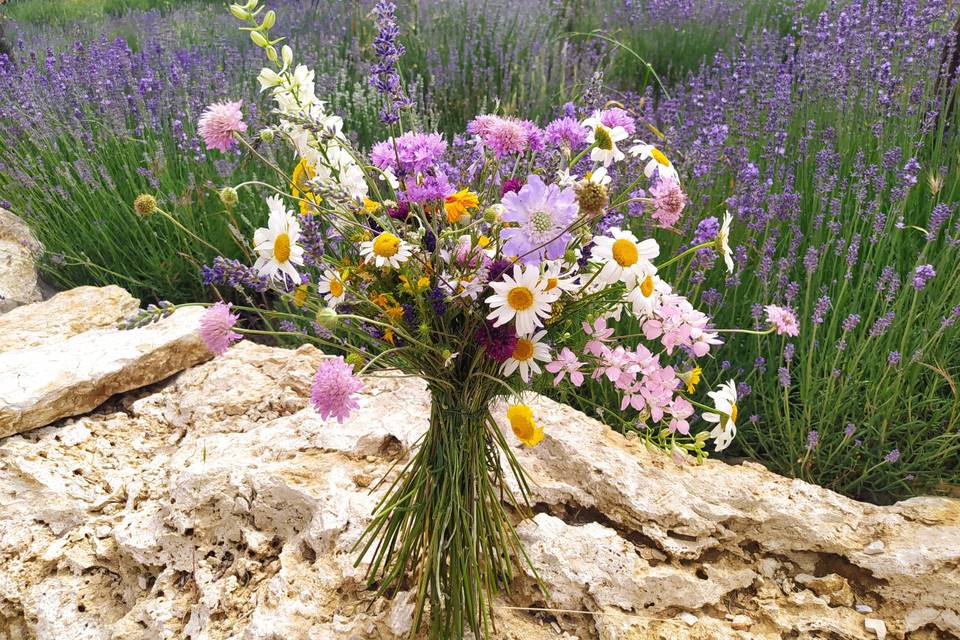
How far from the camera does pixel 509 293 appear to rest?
116 centimetres

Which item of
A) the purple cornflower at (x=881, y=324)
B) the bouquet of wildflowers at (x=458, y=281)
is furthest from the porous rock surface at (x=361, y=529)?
the purple cornflower at (x=881, y=324)

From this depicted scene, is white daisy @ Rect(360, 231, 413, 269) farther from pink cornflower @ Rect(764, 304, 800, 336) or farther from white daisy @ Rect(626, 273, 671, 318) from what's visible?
pink cornflower @ Rect(764, 304, 800, 336)

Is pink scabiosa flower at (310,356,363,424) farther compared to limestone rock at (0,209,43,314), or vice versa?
limestone rock at (0,209,43,314)

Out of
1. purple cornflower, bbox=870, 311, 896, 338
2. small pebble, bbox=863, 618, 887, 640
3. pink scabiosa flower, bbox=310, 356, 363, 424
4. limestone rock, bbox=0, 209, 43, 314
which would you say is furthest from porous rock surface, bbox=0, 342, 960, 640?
limestone rock, bbox=0, 209, 43, 314

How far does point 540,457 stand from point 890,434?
120 centimetres

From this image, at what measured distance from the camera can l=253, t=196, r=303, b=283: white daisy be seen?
4.16ft

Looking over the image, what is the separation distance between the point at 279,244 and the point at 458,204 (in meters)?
0.29

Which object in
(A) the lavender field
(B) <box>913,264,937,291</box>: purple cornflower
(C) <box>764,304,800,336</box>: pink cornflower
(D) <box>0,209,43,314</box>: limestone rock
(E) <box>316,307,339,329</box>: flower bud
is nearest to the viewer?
(E) <box>316,307,339,329</box>: flower bud

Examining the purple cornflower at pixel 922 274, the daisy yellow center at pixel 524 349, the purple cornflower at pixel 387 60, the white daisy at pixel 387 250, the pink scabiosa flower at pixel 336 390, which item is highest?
the purple cornflower at pixel 387 60

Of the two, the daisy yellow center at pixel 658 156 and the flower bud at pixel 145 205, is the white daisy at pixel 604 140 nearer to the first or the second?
the daisy yellow center at pixel 658 156

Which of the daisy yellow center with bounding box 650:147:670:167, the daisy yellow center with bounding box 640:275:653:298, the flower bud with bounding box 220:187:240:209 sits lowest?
the daisy yellow center with bounding box 640:275:653:298

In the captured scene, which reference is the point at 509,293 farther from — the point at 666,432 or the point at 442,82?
the point at 442,82

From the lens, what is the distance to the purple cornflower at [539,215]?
109 cm

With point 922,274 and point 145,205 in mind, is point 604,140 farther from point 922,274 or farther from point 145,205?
point 922,274
